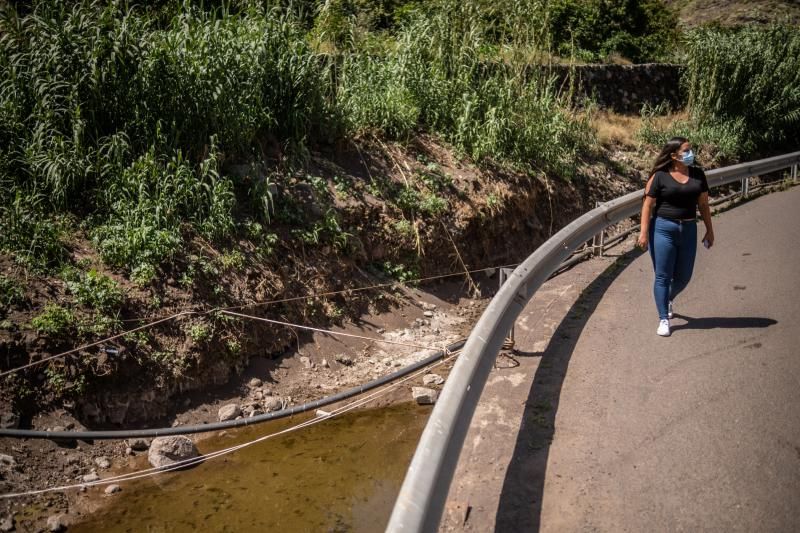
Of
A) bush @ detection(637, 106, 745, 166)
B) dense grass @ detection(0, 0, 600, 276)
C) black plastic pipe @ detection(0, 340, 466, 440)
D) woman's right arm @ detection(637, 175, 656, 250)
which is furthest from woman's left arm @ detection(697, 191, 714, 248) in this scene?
bush @ detection(637, 106, 745, 166)

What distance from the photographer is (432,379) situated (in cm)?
780

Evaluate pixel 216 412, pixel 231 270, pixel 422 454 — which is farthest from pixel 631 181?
pixel 422 454

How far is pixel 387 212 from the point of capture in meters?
9.94

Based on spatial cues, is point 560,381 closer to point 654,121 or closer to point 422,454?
point 422,454

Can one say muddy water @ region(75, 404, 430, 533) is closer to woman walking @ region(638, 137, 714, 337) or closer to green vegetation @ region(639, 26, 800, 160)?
woman walking @ region(638, 137, 714, 337)

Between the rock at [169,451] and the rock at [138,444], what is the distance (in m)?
0.22

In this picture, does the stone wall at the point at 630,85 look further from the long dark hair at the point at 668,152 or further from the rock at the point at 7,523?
the rock at the point at 7,523

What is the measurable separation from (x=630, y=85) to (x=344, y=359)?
14.0 metres

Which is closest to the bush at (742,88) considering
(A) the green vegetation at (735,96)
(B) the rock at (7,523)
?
(A) the green vegetation at (735,96)

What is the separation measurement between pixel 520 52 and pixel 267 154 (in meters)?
5.87

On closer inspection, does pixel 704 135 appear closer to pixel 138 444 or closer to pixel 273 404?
pixel 273 404

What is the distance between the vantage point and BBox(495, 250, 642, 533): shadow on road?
411 cm

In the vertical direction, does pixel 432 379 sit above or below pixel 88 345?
below

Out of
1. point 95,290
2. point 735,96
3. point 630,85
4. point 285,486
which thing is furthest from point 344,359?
point 735,96
